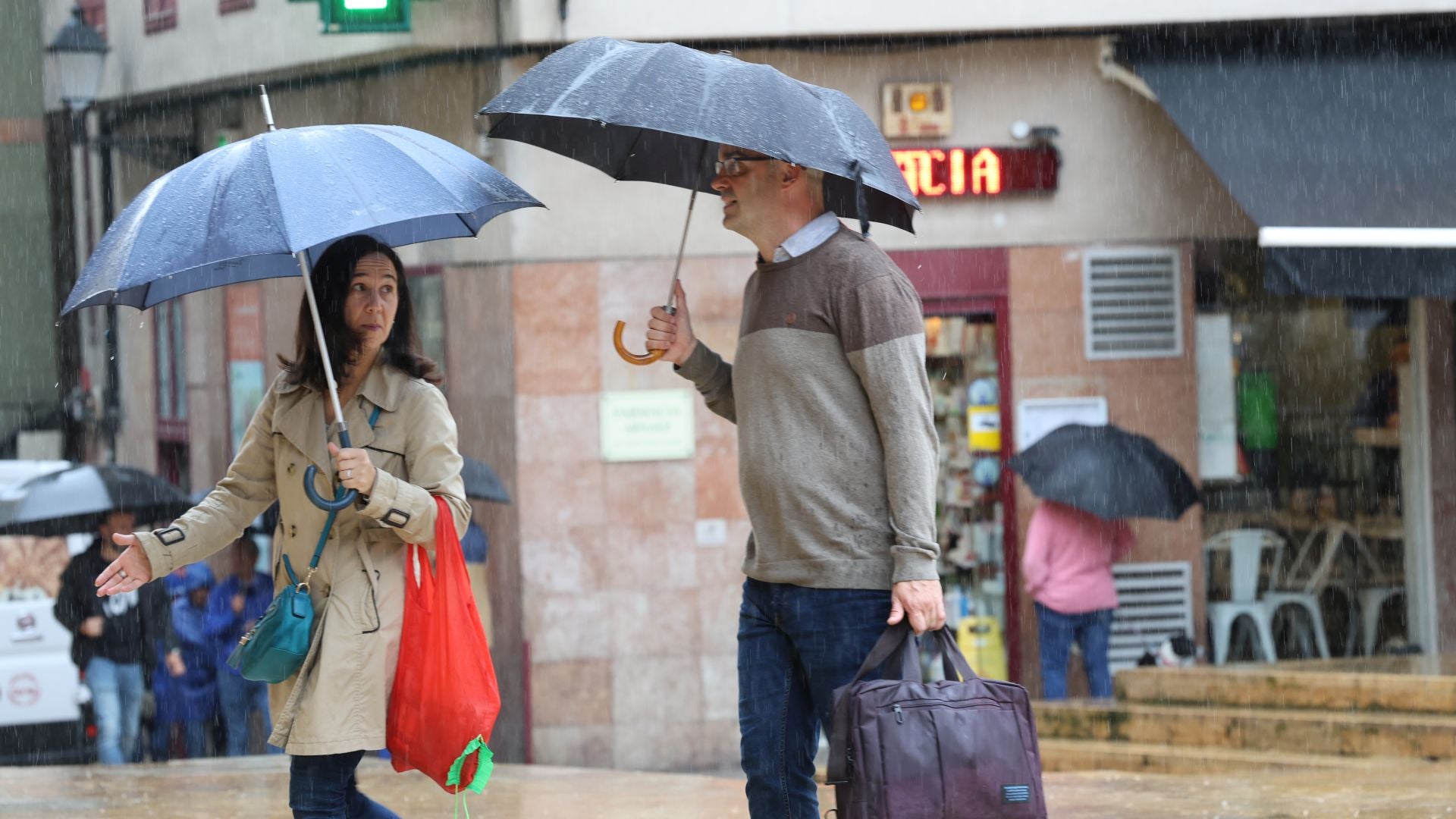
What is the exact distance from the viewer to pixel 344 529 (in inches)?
165

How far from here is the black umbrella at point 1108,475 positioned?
31.7ft

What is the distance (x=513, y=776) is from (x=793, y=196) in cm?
369

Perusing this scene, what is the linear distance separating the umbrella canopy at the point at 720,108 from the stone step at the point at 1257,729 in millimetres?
3610

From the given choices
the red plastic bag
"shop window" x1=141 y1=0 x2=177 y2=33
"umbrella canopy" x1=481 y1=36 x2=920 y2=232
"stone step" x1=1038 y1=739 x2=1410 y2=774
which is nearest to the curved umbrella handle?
the red plastic bag

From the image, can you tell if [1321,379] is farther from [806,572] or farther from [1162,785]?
[806,572]

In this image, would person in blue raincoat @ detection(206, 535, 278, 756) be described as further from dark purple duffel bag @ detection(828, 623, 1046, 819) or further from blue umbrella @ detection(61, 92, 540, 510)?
dark purple duffel bag @ detection(828, 623, 1046, 819)

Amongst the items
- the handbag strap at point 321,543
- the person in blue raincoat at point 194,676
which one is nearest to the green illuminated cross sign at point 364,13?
the person in blue raincoat at point 194,676

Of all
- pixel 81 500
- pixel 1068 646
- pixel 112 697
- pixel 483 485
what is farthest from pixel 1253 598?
pixel 81 500

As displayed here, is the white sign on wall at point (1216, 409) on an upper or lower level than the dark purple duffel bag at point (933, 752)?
upper

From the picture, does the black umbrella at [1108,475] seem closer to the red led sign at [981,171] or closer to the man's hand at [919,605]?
the red led sign at [981,171]

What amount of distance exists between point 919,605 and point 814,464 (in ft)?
1.37

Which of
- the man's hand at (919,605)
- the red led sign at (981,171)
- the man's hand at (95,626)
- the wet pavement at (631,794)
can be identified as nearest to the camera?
the man's hand at (919,605)

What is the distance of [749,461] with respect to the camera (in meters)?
4.12

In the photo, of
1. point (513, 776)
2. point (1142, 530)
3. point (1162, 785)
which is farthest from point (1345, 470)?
point (513, 776)
